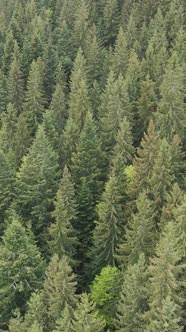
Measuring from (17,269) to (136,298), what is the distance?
9.95 metres

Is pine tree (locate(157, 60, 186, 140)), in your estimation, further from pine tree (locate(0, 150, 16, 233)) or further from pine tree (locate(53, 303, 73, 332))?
pine tree (locate(53, 303, 73, 332))

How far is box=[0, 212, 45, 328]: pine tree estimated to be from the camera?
36.6 m

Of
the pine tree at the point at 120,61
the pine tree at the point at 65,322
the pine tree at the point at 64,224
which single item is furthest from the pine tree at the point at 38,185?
the pine tree at the point at 120,61

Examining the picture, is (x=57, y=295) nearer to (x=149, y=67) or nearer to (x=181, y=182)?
(x=181, y=182)

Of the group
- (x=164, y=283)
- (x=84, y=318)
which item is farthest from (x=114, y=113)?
(x=84, y=318)

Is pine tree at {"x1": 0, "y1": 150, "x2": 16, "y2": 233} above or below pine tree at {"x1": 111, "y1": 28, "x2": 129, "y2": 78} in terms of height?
below

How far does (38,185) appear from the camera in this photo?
1786 inches

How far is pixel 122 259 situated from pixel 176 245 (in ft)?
20.5

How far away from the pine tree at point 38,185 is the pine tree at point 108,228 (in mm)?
5999

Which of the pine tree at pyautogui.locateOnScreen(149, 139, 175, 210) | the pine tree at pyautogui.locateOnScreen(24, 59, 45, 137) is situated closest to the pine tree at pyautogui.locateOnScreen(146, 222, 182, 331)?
the pine tree at pyautogui.locateOnScreen(149, 139, 175, 210)

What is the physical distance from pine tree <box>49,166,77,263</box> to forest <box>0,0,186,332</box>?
11 cm

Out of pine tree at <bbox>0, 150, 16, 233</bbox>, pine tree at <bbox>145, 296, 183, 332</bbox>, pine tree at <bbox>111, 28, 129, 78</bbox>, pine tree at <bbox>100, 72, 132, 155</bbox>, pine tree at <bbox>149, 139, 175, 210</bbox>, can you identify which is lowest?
pine tree at <bbox>145, 296, 183, 332</bbox>

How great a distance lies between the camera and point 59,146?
5400cm

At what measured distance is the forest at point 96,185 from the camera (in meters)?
31.9
